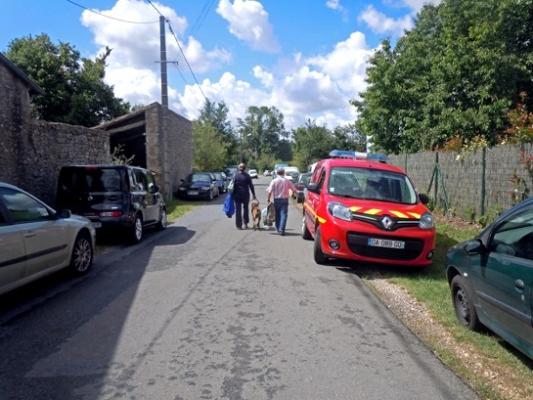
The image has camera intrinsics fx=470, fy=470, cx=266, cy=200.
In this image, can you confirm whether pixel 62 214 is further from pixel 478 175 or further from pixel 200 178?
pixel 200 178

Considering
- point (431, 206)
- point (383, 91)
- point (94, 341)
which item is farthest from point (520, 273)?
point (383, 91)

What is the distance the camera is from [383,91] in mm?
23188

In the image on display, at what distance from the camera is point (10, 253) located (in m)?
5.53

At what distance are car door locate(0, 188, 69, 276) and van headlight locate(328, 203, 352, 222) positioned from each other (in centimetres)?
419

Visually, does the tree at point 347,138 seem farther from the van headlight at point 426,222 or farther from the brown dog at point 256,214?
the van headlight at point 426,222

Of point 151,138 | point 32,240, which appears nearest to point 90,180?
point 32,240

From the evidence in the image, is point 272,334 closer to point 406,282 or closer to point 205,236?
point 406,282

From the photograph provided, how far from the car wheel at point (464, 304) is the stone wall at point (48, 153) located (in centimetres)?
1070

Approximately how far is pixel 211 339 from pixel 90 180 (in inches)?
281

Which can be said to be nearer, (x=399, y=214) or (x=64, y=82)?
(x=399, y=214)

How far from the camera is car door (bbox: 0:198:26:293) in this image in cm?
541

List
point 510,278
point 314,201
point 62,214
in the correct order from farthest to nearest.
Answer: point 314,201 < point 62,214 < point 510,278

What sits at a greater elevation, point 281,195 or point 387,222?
point 281,195

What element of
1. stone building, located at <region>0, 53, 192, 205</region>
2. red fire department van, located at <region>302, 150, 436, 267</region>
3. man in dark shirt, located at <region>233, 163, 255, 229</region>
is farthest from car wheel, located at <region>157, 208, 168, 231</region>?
red fire department van, located at <region>302, 150, 436, 267</region>
